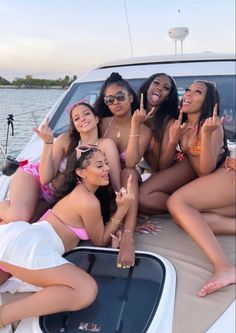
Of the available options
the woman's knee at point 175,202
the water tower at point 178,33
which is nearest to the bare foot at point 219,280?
the woman's knee at point 175,202

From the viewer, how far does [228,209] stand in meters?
2.37

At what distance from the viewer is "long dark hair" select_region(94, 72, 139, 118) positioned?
2.58 metres

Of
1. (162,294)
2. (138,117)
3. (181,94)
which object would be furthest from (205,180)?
(181,94)

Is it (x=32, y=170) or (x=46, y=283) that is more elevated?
(x=32, y=170)

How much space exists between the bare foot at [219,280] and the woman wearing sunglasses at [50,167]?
77cm

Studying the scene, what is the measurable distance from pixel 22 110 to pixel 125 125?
101cm

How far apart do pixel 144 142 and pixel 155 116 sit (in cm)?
20

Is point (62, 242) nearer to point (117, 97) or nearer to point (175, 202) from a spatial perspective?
point (175, 202)

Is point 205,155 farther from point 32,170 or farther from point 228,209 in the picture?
point 32,170

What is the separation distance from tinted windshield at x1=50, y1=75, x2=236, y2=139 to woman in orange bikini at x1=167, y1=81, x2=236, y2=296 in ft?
2.74

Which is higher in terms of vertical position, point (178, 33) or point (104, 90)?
point (178, 33)

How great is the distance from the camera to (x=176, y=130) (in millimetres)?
2410

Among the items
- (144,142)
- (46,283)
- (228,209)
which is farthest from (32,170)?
(228,209)

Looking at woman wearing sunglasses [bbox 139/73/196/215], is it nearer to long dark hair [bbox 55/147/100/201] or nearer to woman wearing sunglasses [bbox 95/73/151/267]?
woman wearing sunglasses [bbox 95/73/151/267]
